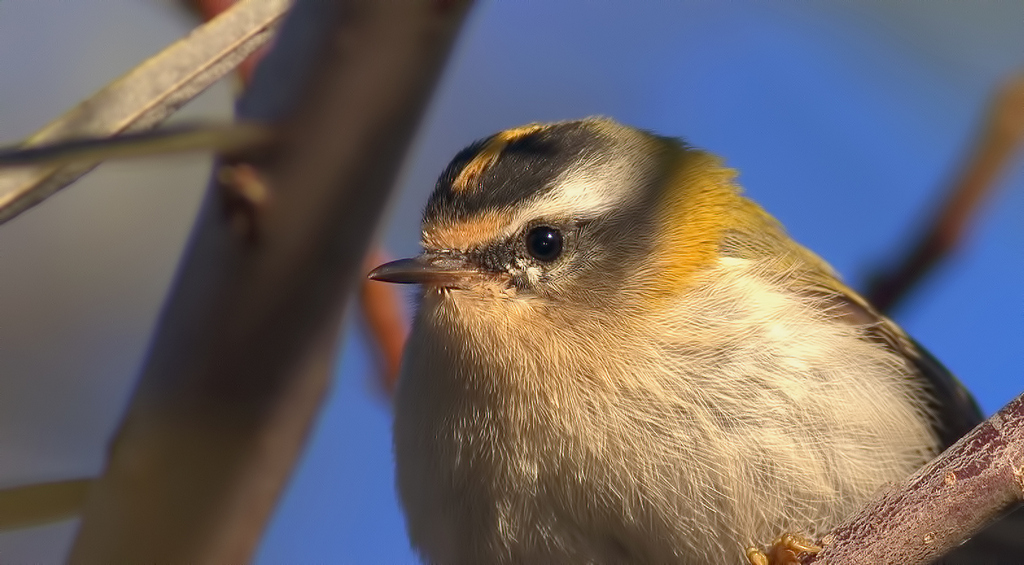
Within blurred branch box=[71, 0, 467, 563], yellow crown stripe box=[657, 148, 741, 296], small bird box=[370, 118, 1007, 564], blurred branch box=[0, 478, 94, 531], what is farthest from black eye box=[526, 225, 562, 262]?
blurred branch box=[0, 478, 94, 531]

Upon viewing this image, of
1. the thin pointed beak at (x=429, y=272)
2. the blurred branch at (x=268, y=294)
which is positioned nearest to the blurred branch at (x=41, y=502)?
the blurred branch at (x=268, y=294)

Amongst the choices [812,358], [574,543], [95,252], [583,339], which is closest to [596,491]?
[574,543]

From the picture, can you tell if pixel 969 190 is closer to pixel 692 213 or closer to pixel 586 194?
pixel 692 213

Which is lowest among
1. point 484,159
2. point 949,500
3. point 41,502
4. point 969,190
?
point 41,502

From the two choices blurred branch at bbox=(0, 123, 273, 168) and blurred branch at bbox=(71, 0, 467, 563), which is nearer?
blurred branch at bbox=(0, 123, 273, 168)

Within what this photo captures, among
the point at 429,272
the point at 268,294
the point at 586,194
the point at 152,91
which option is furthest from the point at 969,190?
the point at 152,91

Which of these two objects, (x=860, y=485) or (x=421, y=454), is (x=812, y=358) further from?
(x=421, y=454)

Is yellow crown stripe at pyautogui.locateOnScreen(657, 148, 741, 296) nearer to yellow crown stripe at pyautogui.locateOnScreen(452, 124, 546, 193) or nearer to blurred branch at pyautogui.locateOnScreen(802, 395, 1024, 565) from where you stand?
yellow crown stripe at pyautogui.locateOnScreen(452, 124, 546, 193)
